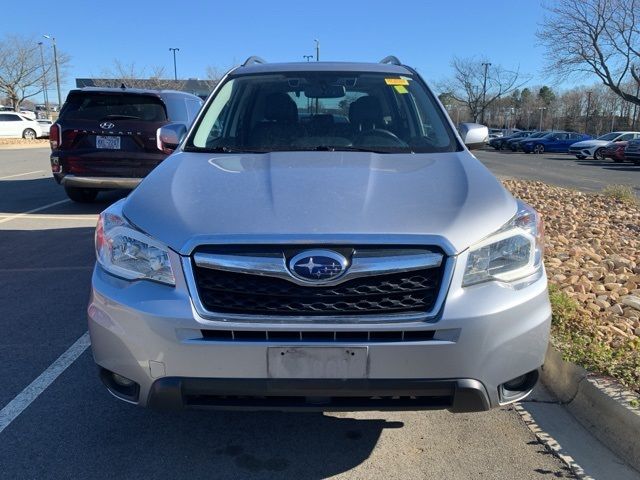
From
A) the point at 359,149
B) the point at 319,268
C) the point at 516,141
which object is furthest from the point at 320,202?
the point at 516,141

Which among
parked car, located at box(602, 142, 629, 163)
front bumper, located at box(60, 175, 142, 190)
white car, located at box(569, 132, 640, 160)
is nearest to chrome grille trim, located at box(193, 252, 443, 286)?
front bumper, located at box(60, 175, 142, 190)

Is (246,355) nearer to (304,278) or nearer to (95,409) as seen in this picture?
(304,278)

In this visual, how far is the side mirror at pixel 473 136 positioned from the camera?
406 centimetres

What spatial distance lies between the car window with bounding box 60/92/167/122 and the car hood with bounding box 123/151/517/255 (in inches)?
242

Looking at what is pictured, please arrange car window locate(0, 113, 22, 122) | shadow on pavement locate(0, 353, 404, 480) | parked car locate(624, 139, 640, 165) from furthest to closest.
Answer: car window locate(0, 113, 22, 122) → parked car locate(624, 139, 640, 165) → shadow on pavement locate(0, 353, 404, 480)

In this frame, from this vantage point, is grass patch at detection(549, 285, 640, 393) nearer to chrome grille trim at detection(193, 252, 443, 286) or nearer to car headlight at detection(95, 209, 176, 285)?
chrome grille trim at detection(193, 252, 443, 286)

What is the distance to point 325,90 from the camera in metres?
4.13

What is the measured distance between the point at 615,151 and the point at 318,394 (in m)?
32.1

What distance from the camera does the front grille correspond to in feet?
7.38

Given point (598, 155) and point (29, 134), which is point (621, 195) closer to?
point (598, 155)

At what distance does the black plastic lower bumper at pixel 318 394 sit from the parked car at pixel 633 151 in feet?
94.8

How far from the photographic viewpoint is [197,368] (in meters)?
2.23

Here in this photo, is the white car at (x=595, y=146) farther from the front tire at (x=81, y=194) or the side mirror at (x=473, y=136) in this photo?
the side mirror at (x=473, y=136)

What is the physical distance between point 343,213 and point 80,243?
222 inches
